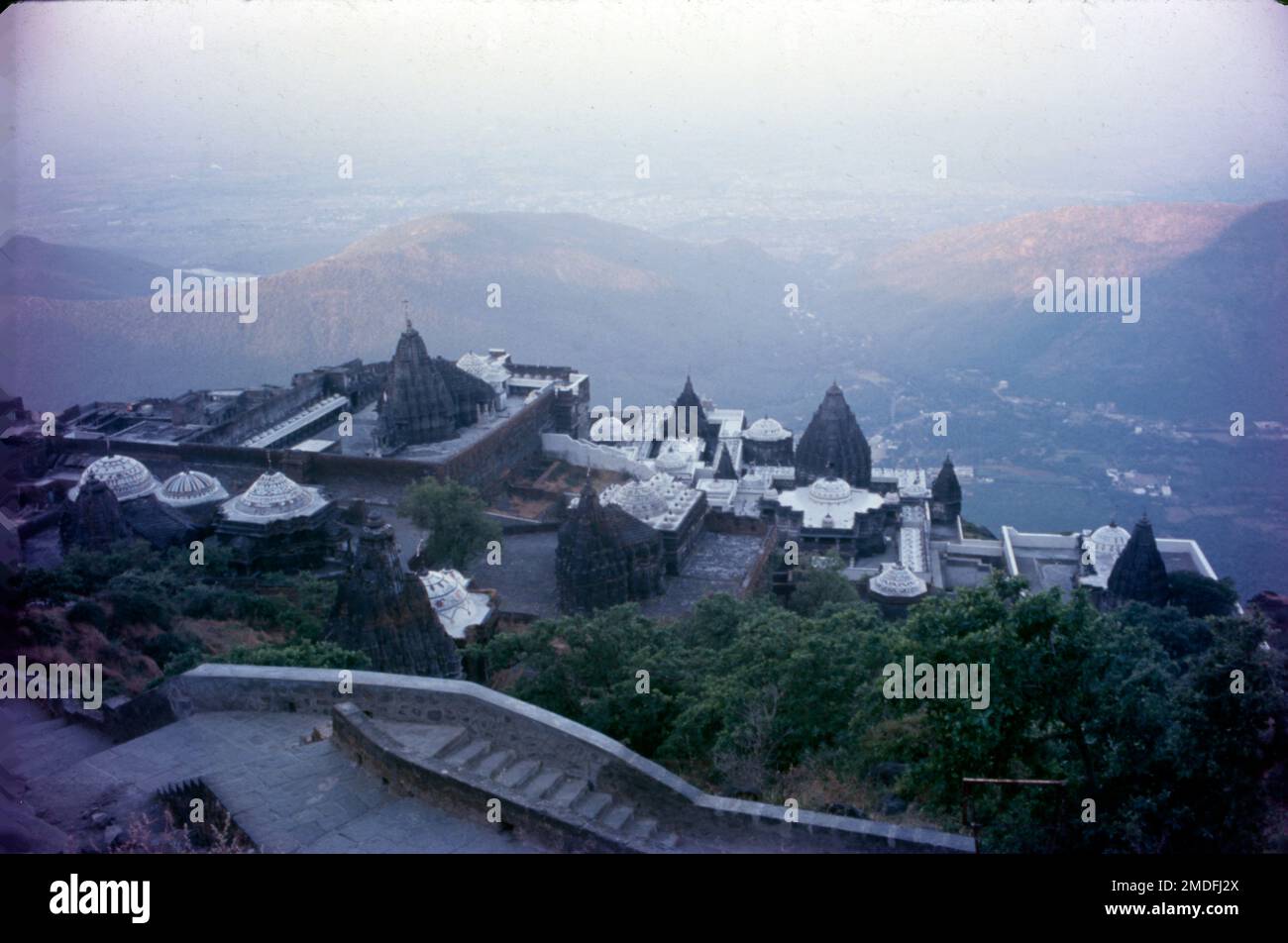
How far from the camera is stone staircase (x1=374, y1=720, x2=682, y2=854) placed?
8.13 meters

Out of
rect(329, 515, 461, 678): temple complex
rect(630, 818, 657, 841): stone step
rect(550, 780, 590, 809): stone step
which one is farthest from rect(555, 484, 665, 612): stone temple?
rect(630, 818, 657, 841): stone step

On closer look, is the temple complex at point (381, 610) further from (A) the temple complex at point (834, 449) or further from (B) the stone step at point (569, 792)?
(A) the temple complex at point (834, 449)

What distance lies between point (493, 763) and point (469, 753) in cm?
25

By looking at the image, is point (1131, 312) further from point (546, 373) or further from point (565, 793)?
point (565, 793)

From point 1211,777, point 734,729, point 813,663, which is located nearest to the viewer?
point 1211,777

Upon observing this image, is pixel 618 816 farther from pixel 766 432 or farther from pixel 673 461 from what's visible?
Answer: pixel 766 432

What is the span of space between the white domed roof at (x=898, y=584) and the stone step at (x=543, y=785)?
58.2 ft

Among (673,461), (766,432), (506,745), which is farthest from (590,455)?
(506,745)

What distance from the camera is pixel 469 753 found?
920 centimetres

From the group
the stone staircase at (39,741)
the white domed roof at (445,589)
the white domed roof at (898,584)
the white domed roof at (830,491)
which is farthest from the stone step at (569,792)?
the white domed roof at (830,491)

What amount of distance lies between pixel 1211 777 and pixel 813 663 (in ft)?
15.0

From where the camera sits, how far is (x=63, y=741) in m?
11.0

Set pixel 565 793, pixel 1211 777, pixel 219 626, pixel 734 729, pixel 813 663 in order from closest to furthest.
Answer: pixel 1211 777 < pixel 565 793 < pixel 734 729 < pixel 813 663 < pixel 219 626
